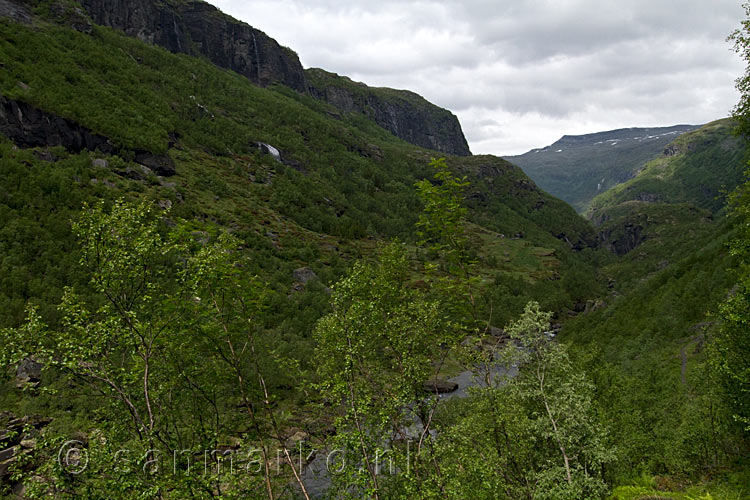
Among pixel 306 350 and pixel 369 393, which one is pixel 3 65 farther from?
pixel 369 393

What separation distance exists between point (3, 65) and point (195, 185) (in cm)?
6248

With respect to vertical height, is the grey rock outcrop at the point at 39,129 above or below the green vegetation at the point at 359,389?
above

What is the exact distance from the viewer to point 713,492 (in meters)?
17.7

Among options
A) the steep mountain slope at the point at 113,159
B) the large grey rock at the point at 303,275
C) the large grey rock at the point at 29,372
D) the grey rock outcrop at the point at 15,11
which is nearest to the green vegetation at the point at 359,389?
the large grey rock at the point at 29,372

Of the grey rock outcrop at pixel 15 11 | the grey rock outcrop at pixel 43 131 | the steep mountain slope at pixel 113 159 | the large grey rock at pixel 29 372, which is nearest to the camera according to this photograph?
the large grey rock at pixel 29 372

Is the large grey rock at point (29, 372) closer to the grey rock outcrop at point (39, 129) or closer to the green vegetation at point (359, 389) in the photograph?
the green vegetation at point (359, 389)

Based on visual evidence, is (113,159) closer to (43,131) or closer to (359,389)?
(43,131)

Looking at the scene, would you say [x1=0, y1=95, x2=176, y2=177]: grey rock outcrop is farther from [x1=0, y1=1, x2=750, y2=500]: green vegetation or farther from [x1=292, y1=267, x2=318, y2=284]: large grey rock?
[x1=0, y1=1, x2=750, y2=500]: green vegetation

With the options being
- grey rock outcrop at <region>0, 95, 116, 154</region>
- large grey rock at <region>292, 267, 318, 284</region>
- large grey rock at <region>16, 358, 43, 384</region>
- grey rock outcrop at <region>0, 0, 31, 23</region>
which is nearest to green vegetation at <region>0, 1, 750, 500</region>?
large grey rock at <region>16, 358, 43, 384</region>

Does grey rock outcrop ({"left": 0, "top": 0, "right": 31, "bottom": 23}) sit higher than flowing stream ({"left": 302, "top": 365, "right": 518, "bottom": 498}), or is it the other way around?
grey rock outcrop ({"left": 0, "top": 0, "right": 31, "bottom": 23})

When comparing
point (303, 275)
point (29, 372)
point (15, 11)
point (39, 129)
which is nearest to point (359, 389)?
point (29, 372)

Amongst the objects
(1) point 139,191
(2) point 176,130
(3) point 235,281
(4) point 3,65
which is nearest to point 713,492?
(3) point 235,281

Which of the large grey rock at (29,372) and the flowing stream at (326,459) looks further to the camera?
→ the large grey rock at (29,372)

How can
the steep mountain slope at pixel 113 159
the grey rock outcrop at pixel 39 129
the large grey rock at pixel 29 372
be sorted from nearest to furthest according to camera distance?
the large grey rock at pixel 29 372
the steep mountain slope at pixel 113 159
the grey rock outcrop at pixel 39 129
